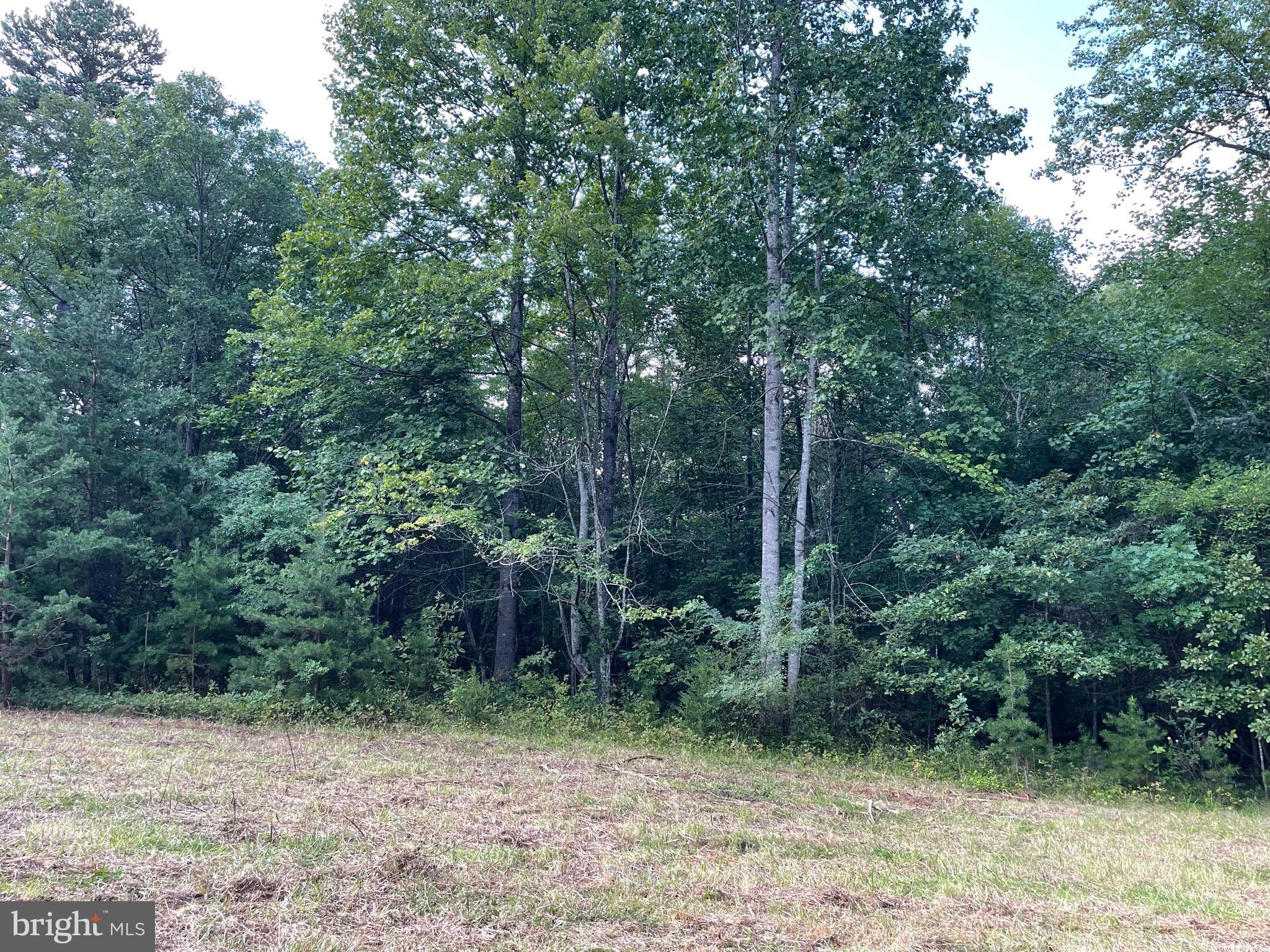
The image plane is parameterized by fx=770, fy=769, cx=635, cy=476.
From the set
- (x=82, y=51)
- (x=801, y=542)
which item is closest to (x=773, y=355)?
(x=801, y=542)

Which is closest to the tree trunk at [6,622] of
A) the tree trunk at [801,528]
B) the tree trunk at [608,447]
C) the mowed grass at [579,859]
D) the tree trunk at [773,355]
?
the mowed grass at [579,859]

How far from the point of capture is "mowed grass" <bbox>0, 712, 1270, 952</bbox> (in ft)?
12.8

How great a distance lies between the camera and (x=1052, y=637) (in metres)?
11.8

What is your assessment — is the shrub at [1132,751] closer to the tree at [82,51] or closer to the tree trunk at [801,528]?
the tree trunk at [801,528]

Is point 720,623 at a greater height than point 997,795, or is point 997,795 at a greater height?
point 720,623

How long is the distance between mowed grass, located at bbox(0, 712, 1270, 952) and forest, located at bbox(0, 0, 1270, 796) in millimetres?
3504

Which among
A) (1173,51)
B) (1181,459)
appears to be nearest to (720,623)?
(1181,459)

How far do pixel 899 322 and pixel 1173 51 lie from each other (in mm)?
6521

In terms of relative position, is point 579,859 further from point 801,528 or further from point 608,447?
point 608,447

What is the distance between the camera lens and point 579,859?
5074 mm

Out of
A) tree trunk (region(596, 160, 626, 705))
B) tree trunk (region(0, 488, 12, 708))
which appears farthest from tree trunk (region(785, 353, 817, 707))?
tree trunk (region(0, 488, 12, 708))

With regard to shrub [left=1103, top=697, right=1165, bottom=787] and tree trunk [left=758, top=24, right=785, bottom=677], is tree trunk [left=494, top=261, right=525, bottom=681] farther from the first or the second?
shrub [left=1103, top=697, right=1165, bottom=787]

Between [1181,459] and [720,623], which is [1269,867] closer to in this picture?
[720,623]

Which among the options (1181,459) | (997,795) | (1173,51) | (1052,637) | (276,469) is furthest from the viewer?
(276,469)
